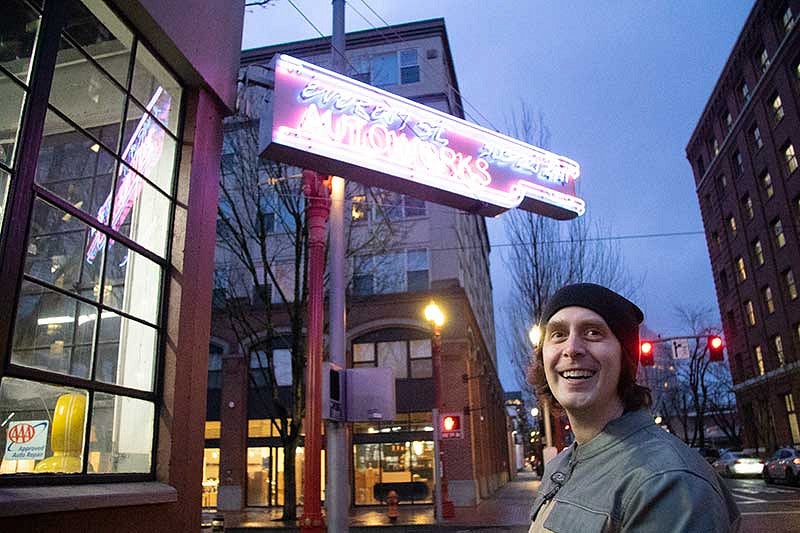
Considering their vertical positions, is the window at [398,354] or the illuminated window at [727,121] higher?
the illuminated window at [727,121]

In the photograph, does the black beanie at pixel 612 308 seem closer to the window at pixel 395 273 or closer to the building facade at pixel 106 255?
the building facade at pixel 106 255

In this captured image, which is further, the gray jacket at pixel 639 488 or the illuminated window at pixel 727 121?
the illuminated window at pixel 727 121

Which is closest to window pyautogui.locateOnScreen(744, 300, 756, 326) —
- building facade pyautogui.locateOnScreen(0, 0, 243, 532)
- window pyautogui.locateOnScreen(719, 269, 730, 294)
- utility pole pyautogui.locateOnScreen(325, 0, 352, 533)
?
window pyautogui.locateOnScreen(719, 269, 730, 294)

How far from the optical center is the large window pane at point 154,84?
18.7 ft

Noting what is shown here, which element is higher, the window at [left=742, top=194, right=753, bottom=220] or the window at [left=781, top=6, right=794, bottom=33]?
the window at [left=781, top=6, right=794, bottom=33]

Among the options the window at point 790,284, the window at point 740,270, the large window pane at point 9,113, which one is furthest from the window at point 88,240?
the window at point 740,270

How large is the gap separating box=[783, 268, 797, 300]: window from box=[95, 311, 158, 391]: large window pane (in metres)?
39.5

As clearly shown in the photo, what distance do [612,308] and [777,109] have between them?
43.0 meters

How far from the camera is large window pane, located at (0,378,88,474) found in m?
4.05

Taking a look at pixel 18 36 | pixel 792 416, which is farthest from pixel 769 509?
pixel 792 416

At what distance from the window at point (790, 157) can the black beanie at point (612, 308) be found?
40.0m

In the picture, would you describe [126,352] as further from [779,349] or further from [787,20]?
[779,349]

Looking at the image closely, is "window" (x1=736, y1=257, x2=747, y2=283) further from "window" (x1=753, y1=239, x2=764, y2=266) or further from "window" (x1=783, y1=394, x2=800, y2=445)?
"window" (x1=783, y1=394, x2=800, y2=445)

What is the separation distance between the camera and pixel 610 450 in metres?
1.69
